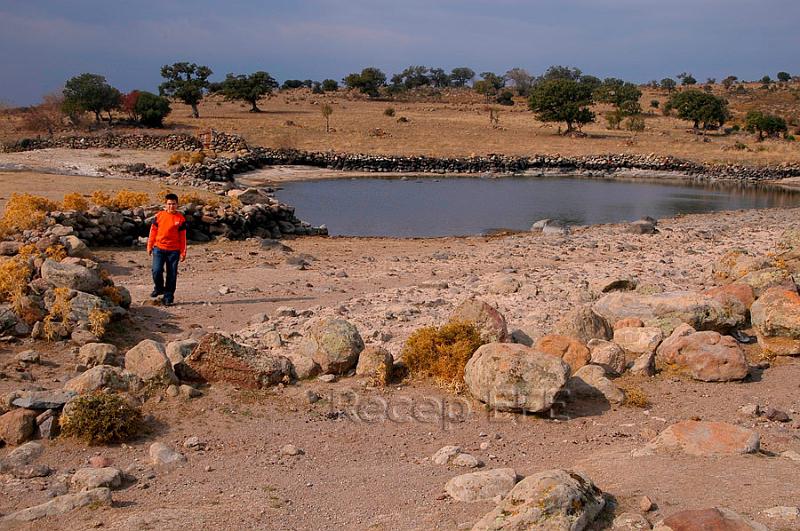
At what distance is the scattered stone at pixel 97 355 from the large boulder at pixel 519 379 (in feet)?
12.5

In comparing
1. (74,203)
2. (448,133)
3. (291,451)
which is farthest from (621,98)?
(291,451)

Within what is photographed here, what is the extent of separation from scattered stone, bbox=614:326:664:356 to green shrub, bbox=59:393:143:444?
503 cm

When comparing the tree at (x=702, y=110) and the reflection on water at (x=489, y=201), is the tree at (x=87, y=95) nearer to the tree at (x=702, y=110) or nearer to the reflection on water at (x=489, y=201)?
the reflection on water at (x=489, y=201)

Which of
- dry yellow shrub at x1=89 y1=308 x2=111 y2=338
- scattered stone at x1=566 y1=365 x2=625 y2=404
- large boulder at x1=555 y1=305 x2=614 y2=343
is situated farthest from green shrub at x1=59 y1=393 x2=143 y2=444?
large boulder at x1=555 y1=305 x2=614 y2=343

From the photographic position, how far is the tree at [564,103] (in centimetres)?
5600

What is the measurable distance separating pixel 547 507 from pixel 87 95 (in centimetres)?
4720

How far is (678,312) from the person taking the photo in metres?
8.19

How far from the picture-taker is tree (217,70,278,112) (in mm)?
60500

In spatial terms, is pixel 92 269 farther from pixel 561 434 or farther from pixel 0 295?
pixel 561 434

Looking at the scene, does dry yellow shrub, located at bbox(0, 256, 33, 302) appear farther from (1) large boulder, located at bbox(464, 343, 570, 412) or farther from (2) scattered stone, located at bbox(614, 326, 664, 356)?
(2) scattered stone, located at bbox(614, 326, 664, 356)

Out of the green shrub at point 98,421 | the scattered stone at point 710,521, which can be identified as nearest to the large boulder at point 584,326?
the scattered stone at point 710,521

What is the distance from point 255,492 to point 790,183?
145 feet

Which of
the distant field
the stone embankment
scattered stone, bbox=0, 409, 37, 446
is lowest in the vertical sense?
scattered stone, bbox=0, 409, 37, 446

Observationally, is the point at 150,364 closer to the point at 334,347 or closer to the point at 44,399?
the point at 44,399
